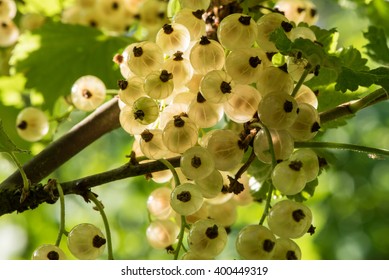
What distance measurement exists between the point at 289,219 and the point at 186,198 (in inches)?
5.2

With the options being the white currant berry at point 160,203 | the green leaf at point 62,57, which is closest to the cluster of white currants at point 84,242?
the white currant berry at point 160,203

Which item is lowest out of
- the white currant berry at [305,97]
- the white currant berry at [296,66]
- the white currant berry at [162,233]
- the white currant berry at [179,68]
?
the white currant berry at [162,233]

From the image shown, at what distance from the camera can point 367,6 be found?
1.42m

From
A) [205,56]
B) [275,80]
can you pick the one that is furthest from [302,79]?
[205,56]

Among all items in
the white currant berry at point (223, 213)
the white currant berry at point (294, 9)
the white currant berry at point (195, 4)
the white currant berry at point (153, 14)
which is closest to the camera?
the white currant berry at point (195, 4)

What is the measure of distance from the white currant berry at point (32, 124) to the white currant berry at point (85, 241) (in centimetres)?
46

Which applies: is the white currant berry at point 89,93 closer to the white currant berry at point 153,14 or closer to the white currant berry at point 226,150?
the white currant berry at point 153,14

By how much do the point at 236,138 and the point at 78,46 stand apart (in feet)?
2.45

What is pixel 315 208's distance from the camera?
2.54 meters

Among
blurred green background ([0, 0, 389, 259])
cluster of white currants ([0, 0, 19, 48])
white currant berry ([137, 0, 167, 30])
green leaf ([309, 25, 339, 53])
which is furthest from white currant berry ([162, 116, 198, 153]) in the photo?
blurred green background ([0, 0, 389, 259])

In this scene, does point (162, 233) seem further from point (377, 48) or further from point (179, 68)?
point (377, 48)

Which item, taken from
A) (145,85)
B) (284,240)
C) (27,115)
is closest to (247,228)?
(284,240)

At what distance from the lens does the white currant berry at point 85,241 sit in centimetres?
85
